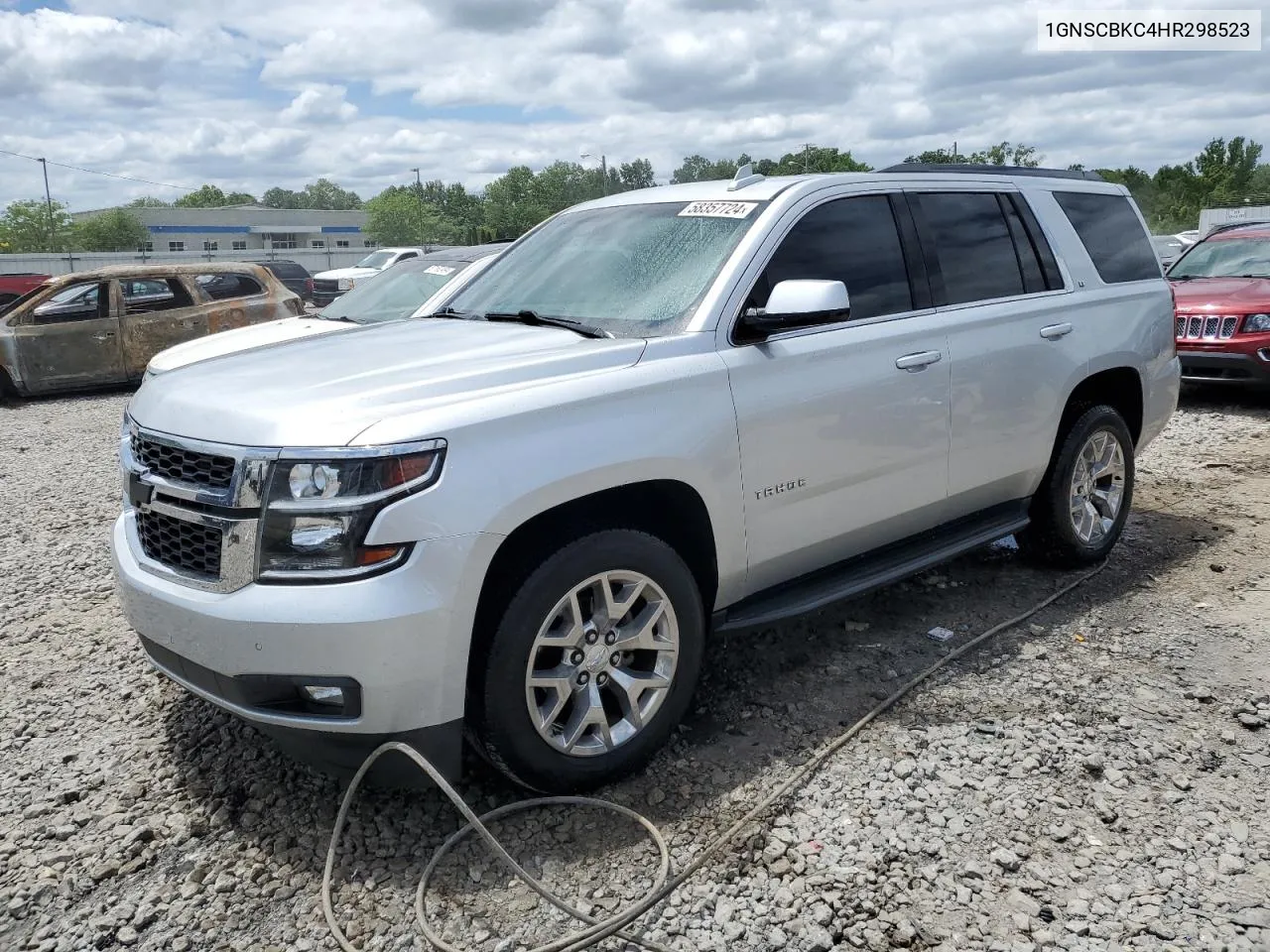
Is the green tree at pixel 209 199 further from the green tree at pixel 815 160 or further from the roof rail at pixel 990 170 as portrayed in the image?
the roof rail at pixel 990 170

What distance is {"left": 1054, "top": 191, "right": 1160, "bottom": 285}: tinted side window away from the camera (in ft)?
17.1

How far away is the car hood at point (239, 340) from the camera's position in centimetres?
801

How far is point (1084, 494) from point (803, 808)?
2.81 meters

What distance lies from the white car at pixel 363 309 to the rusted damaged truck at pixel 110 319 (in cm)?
475

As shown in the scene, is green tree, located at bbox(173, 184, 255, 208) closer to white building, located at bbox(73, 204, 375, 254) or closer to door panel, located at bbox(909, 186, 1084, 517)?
white building, located at bbox(73, 204, 375, 254)

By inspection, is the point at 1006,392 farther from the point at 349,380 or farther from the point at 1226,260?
the point at 1226,260

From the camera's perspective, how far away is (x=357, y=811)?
3295 millimetres

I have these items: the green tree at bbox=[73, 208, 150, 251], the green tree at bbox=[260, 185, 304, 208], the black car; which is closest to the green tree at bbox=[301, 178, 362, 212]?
the green tree at bbox=[260, 185, 304, 208]

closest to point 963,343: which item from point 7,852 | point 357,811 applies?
point 357,811

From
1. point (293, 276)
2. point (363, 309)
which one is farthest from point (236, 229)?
point (363, 309)

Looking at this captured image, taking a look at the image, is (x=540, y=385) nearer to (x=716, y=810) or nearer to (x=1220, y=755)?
(x=716, y=810)

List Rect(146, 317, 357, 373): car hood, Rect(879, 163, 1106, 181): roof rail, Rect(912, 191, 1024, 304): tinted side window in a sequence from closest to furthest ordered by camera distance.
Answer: Rect(912, 191, 1024, 304): tinted side window → Rect(879, 163, 1106, 181): roof rail → Rect(146, 317, 357, 373): car hood

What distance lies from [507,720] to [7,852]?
1.58m

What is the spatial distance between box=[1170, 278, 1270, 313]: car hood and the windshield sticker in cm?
717
